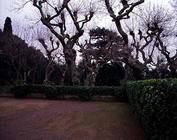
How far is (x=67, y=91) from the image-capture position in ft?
60.8

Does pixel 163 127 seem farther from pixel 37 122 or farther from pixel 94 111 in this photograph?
pixel 94 111

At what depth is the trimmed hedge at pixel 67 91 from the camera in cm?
1822

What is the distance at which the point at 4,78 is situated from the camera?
88.6 feet

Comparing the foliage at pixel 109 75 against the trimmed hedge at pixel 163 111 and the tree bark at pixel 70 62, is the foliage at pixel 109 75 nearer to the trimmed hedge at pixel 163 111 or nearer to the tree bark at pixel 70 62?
the tree bark at pixel 70 62

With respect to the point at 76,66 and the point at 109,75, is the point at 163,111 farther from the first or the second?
the point at 109,75

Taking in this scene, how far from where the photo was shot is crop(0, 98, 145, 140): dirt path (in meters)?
8.20

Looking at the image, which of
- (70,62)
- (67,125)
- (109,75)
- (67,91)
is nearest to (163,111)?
(67,125)

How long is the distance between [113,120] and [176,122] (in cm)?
577

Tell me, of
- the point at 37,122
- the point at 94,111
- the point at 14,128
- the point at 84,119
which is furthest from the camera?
the point at 94,111

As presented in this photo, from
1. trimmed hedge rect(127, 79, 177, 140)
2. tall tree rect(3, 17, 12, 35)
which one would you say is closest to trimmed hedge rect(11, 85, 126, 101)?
tall tree rect(3, 17, 12, 35)

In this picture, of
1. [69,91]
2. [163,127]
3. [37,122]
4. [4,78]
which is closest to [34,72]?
[4,78]

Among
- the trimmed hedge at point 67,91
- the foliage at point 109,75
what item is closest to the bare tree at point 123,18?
the trimmed hedge at point 67,91

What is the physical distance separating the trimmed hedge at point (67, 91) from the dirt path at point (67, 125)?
5.12 metres

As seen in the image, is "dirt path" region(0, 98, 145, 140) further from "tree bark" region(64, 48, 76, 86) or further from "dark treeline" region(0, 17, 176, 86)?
"dark treeline" region(0, 17, 176, 86)
